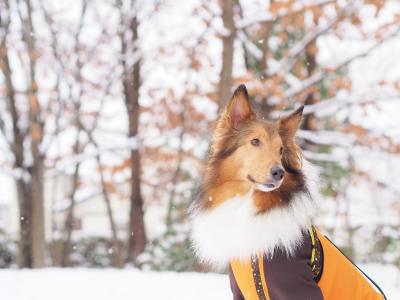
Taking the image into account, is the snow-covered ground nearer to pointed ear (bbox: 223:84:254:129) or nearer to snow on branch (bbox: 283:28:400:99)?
pointed ear (bbox: 223:84:254:129)

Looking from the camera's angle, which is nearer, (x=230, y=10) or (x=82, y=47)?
(x=230, y=10)

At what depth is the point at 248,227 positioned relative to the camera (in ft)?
10.8

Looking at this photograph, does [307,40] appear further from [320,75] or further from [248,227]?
[248,227]

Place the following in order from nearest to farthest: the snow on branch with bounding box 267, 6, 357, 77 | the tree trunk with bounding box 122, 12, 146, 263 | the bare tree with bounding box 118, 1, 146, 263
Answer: the snow on branch with bounding box 267, 6, 357, 77
the bare tree with bounding box 118, 1, 146, 263
the tree trunk with bounding box 122, 12, 146, 263

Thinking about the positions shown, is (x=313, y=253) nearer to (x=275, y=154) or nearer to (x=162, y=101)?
(x=275, y=154)

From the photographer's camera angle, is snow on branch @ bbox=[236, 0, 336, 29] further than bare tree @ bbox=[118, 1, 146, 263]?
No

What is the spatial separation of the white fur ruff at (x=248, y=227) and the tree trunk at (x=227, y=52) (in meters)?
4.69

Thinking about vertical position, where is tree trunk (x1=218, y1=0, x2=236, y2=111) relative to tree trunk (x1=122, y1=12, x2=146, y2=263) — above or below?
above

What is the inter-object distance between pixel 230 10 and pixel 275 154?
17.3 feet

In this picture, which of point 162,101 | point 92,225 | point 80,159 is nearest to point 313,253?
point 80,159

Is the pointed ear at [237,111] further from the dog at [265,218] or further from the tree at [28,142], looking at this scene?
the tree at [28,142]

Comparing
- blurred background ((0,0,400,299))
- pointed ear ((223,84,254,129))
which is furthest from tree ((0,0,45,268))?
pointed ear ((223,84,254,129))

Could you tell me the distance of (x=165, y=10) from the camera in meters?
12.2

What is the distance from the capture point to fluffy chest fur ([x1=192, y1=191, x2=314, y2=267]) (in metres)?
3.19
